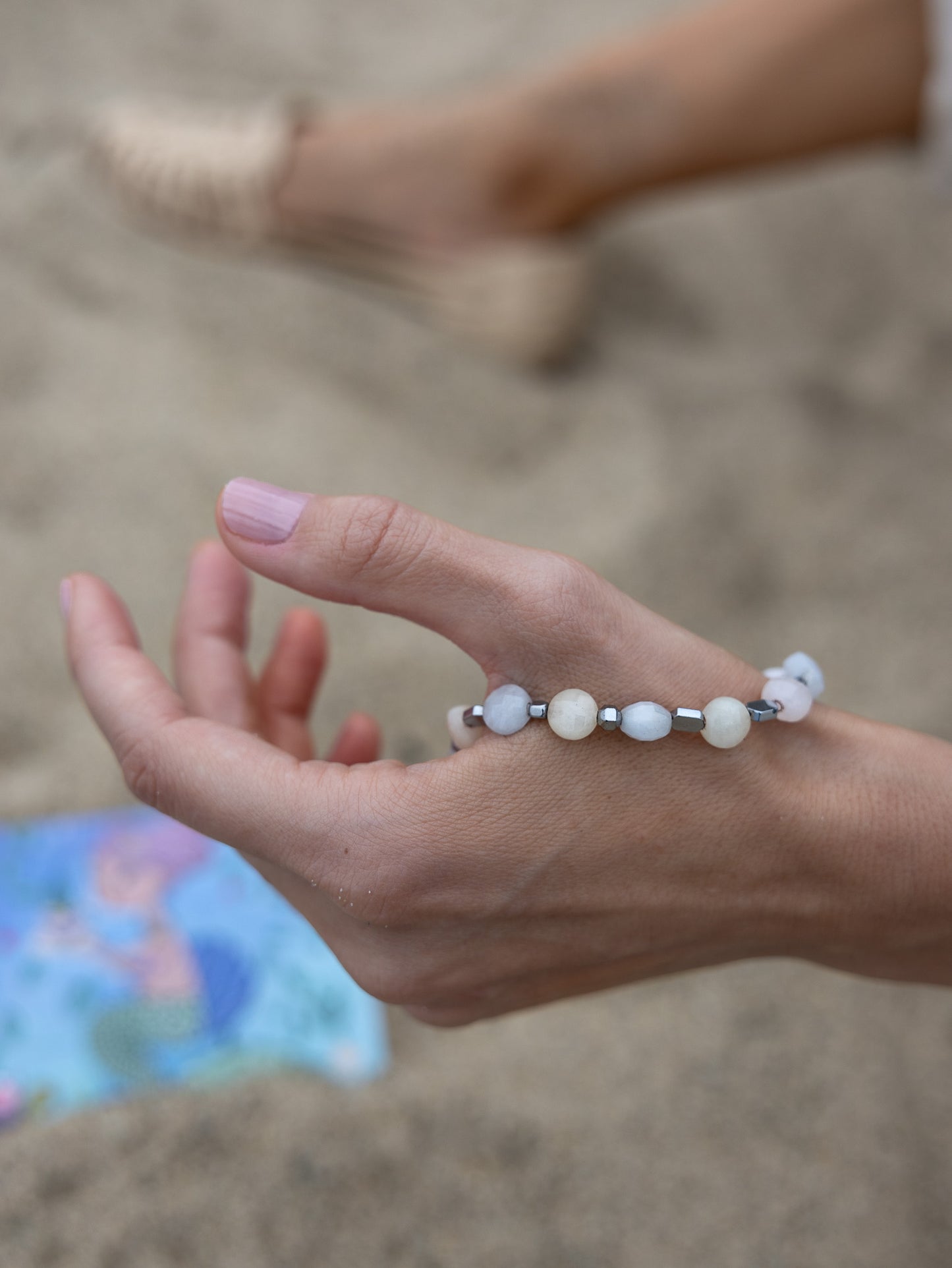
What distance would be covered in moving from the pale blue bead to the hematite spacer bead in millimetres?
268

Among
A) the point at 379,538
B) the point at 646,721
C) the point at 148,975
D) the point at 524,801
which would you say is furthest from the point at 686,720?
the point at 148,975

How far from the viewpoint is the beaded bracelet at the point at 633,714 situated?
73cm

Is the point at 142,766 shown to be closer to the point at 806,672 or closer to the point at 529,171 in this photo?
the point at 806,672

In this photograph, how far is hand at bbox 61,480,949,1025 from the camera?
75 centimetres

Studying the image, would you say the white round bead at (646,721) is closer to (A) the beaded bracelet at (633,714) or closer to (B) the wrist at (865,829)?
(A) the beaded bracelet at (633,714)

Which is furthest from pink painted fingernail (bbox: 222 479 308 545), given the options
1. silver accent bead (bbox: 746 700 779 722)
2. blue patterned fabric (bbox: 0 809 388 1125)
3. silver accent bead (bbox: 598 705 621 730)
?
blue patterned fabric (bbox: 0 809 388 1125)

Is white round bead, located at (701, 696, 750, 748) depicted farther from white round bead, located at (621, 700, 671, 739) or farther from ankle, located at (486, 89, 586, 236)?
ankle, located at (486, 89, 586, 236)

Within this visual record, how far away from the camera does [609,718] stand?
736 mm

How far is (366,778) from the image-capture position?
0.76 meters

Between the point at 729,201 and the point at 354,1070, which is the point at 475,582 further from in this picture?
the point at 729,201

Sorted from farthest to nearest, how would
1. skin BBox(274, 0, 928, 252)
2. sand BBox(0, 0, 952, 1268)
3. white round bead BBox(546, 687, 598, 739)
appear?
skin BBox(274, 0, 928, 252) → sand BBox(0, 0, 952, 1268) → white round bead BBox(546, 687, 598, 739)

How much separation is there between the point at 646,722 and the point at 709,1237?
69 cm

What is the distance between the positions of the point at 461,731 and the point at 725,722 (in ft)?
0.69

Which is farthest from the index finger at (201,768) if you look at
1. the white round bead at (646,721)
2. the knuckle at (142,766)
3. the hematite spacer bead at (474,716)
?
the white round bead at (646,721)
